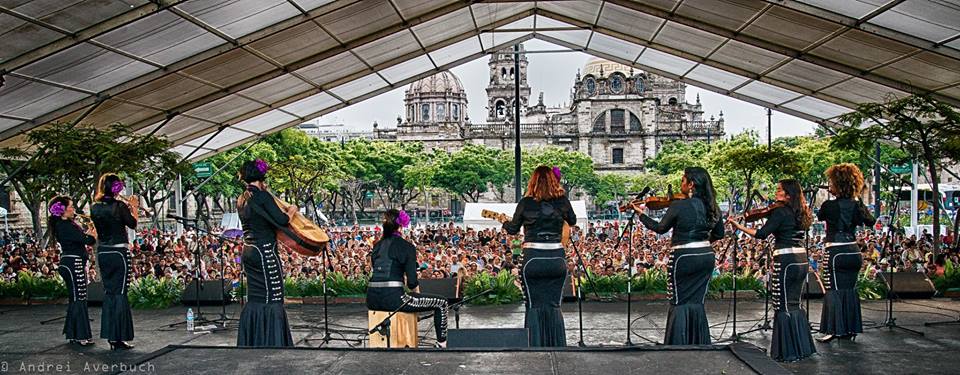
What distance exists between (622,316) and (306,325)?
420cm

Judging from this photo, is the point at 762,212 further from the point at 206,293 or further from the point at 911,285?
the point at 206,293

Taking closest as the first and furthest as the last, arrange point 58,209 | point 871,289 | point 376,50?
1. point 58,209
2. point 871,289
3. point 376,50

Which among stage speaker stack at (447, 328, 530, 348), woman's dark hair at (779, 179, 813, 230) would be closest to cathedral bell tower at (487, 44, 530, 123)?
woman's dark hair at (779, 179, 813, 230)

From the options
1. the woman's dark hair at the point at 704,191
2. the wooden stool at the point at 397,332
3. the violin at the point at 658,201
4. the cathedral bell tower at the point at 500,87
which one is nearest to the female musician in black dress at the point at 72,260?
the wooden stool at the point at 397,332

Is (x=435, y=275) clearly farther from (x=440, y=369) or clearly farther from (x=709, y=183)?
(x=440, y=369)

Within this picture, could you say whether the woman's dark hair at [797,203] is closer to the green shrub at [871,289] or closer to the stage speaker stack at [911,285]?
the green shrub at [871,289]

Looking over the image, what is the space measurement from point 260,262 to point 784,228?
4.86 m

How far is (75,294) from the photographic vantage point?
26.5 ft

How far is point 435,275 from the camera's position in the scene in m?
12.7

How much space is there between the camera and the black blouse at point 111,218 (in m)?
7.57

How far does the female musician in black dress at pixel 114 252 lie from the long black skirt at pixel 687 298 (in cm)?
546

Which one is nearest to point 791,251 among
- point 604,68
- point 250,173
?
point 250,173

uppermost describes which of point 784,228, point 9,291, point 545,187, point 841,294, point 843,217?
point 545,187

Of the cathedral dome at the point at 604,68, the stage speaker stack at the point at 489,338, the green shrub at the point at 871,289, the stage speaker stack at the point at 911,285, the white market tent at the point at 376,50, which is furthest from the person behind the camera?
the cathedral dome at the point at 604,68
